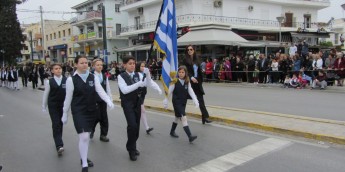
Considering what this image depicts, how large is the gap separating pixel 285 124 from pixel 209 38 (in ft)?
65.4

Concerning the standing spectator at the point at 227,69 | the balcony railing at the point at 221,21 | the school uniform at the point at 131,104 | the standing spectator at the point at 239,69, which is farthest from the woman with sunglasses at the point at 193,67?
the balcony railing at the point at 221,21

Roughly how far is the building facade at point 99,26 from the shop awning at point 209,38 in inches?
817

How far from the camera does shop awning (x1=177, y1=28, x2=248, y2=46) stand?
27000mm

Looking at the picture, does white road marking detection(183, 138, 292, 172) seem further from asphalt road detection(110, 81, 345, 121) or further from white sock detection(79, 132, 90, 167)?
asphalt road detection(110, 81, 345, 121)

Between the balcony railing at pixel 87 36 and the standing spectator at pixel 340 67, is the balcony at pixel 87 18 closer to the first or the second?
the balcony railing at pixel 87 36

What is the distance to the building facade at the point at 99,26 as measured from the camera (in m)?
49.4

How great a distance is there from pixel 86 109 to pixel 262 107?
692cm

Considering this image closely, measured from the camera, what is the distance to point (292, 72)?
17719 mm

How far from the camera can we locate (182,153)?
6508 millimetres

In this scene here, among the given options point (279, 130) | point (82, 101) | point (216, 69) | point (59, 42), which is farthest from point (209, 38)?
point (59, 42)

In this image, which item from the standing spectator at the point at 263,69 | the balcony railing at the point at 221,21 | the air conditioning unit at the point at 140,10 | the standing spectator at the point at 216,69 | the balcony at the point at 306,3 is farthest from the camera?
the air conditioning unit at the point at 140,10

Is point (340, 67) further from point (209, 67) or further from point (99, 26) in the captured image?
point (99, 26)

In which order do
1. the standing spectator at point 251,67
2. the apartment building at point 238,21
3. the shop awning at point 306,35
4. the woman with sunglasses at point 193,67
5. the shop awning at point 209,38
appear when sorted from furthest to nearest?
1. the shop awning at point 306,35
2. the apartment building at point 238,21
3. the shop awning at point 209,38
4. the standing spectator at point 251,67
5. the woman with sunglasses at point 193,67

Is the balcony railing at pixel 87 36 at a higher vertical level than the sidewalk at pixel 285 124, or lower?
higher
